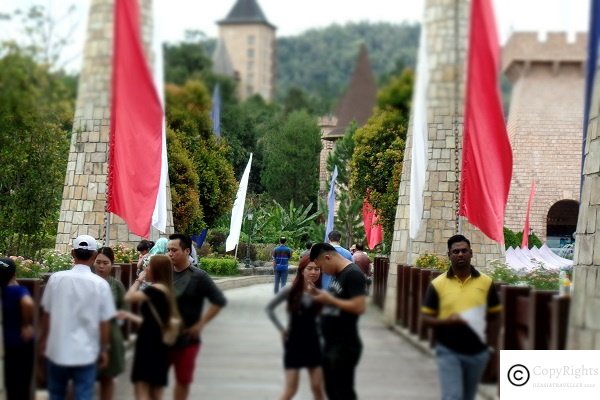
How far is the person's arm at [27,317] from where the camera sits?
798 cm

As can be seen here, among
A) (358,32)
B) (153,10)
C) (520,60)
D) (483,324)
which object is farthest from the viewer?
(520,60)

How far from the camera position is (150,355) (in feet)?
26.1

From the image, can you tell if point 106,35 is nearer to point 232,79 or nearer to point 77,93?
point 77,93

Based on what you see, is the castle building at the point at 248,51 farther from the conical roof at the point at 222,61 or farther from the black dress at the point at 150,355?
the black dress at the point at 150,355

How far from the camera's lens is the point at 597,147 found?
10125 millimetres

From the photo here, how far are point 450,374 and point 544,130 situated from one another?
27.4 meters

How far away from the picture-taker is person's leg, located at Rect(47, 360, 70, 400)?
7.85m

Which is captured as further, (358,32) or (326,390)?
(358,32)

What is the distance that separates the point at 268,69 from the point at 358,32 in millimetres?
961

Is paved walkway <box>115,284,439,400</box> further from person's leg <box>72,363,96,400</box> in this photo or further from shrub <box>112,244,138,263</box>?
shrub <box>112,244,138,263</box>

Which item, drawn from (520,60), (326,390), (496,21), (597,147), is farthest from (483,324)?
(520,60)

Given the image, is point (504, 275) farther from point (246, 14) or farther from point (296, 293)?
point (296, 293)

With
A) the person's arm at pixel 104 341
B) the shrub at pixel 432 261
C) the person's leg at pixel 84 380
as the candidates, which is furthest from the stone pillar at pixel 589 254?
the shrub at pixel 432 261

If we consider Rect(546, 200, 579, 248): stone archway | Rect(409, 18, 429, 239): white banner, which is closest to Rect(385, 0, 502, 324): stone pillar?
Rect(409, 18, 429, 239): white banner
